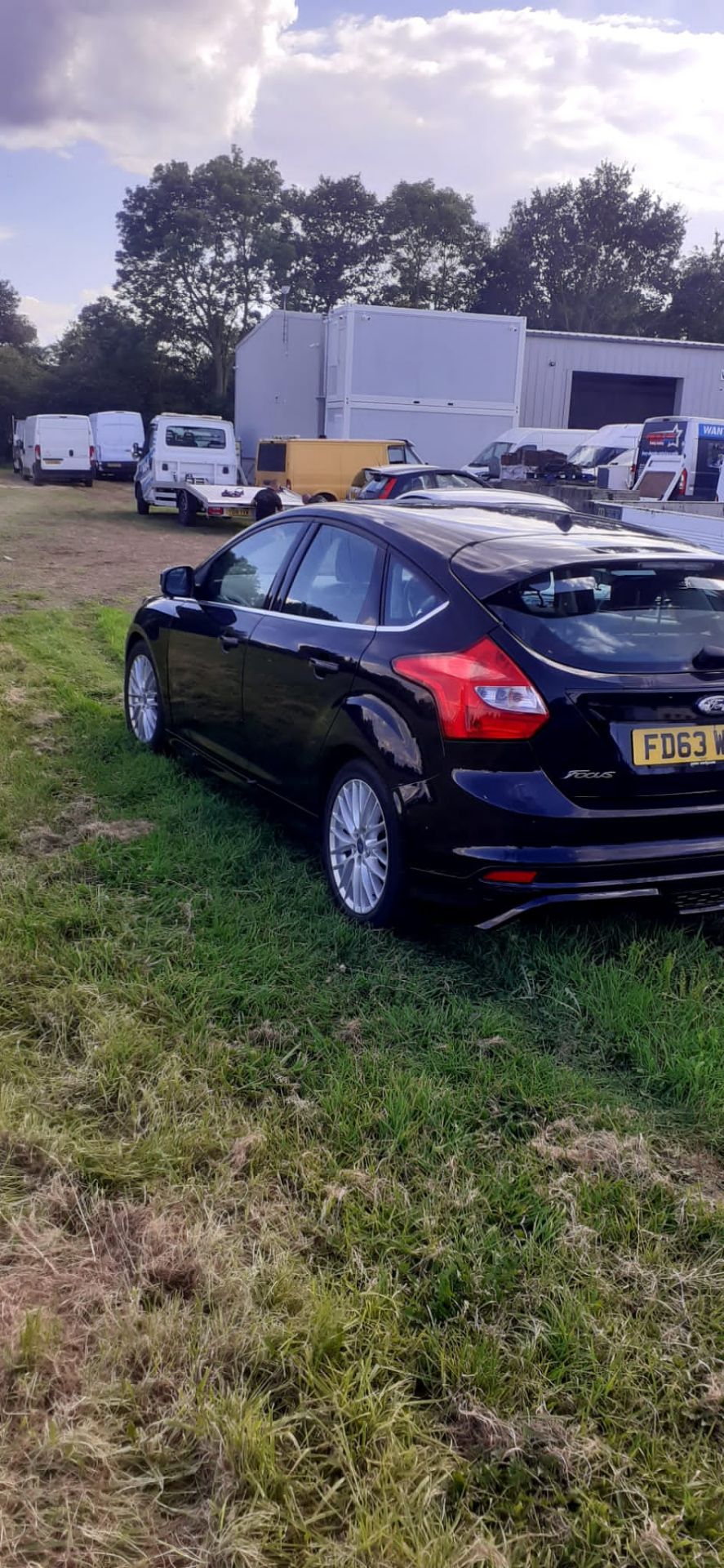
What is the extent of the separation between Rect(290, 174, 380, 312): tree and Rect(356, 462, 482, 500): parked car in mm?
48884

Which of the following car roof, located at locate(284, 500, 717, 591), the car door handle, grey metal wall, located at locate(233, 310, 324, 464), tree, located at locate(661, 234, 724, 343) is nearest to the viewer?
car roof, located at locate(284, 500, 717, 591)

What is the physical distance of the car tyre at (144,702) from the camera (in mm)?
6691

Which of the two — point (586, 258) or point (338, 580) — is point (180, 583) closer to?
point (338, 580)

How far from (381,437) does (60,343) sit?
142 ft

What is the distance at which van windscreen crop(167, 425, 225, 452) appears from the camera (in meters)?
25.7

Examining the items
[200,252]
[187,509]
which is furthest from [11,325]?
[187,509]

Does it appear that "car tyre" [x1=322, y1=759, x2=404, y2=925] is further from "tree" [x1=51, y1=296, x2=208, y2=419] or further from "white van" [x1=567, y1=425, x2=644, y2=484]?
"tree" [x1=51, y1=296, x2=208, y2=419]

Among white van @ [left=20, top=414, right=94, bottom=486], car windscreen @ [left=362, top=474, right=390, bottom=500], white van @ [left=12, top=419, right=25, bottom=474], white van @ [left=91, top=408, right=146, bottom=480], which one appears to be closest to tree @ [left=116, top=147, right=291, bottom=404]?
white van @ [left=12, top=419, right=25, bottom=474]

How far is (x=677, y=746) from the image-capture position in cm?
390

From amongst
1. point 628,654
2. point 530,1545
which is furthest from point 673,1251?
point 628,654

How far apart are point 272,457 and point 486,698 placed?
2235cm

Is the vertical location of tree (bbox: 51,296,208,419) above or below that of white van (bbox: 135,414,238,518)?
above

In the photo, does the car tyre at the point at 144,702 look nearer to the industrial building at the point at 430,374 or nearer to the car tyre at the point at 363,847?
the car tyre at the point at 363,847

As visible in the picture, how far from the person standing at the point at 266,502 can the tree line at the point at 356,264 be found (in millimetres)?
36459
